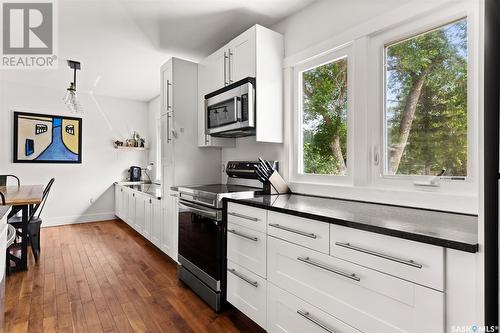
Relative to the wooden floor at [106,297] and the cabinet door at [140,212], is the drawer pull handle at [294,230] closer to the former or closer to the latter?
the wooden floor at [106,297]

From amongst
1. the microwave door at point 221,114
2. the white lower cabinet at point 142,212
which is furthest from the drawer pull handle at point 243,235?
the white lower cabinet at point 142,212

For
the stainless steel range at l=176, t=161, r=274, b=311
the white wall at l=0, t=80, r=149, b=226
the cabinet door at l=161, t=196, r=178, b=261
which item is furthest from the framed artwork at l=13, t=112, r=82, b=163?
the stainless steel range at l=176, t=161, r=274, b=311

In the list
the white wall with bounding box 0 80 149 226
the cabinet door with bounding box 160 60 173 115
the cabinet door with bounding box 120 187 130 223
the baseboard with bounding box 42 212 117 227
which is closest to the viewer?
the cabinet door with bounding box 160 60 173 115

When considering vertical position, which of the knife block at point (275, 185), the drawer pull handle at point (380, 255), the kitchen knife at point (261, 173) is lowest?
the drawer pull handle at point (380, 255)

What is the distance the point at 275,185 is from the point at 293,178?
0.21 meters

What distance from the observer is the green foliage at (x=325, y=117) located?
85.7 inches

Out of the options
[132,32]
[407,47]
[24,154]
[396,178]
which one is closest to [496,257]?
[396,178]

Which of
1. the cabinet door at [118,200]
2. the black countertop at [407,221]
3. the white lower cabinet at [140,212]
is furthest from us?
the cabinet door at [118,200]

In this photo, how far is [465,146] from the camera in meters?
1.51

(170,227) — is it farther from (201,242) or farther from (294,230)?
(294,230)

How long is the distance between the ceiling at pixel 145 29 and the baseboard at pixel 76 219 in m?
2.50

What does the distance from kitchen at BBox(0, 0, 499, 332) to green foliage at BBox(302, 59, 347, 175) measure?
1cm

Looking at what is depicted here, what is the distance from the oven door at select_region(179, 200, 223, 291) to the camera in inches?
85.3

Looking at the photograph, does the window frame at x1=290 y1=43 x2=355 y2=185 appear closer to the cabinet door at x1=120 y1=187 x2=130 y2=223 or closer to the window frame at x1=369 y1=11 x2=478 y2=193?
the window frame at x1=369 y1=11 x2=478 y2=193
